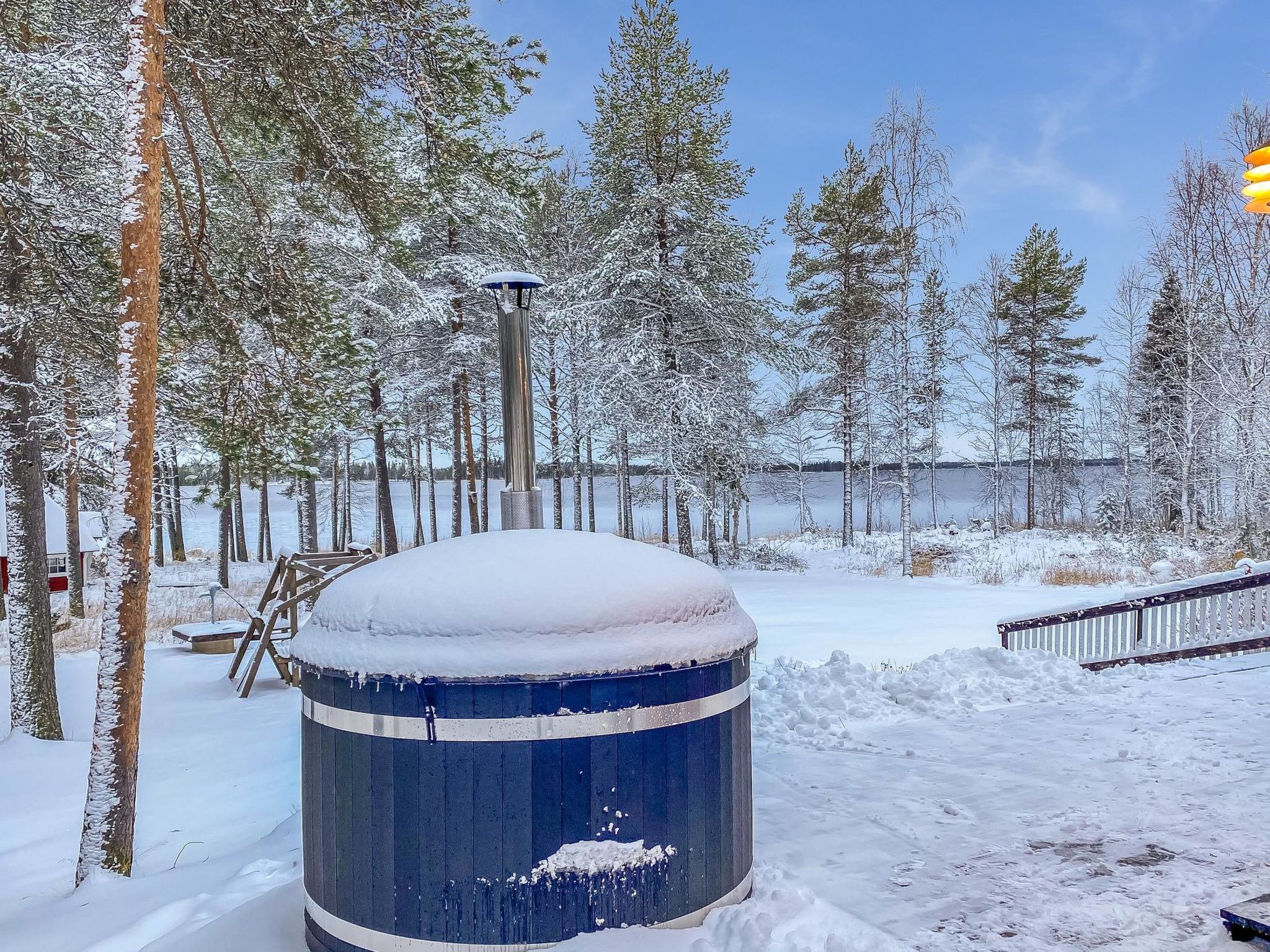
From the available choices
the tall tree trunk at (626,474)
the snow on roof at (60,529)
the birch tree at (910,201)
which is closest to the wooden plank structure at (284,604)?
the snow on roof at (60,529)

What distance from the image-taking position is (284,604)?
7.59m

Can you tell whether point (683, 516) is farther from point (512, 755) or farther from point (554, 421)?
point (512, 755)

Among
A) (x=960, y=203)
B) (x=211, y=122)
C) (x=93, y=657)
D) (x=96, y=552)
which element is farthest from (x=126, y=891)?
(x=96, y=552)

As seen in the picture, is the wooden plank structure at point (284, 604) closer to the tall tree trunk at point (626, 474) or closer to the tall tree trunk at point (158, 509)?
the tall tree trunk at point (158, 509)

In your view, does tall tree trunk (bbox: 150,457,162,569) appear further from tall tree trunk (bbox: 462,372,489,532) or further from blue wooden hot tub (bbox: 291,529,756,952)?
blue wooden hot tub (bbox: 291,529,756,952)

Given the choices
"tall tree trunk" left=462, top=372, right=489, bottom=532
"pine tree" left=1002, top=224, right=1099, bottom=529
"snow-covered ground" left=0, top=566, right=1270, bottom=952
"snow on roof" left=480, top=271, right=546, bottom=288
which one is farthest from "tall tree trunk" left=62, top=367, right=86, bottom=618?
"pine tree" left=1002, top=224, right=1099, bottom=529

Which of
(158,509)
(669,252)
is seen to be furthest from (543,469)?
(669,252)

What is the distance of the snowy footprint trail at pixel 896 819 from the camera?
262 centimetres

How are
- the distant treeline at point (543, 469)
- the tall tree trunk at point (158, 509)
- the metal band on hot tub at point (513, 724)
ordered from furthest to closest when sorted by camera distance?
the distant treeline at point (543, 469) < the tall tree trunk at point (158, 509) < the metal band on hot tub at point (513, 724)

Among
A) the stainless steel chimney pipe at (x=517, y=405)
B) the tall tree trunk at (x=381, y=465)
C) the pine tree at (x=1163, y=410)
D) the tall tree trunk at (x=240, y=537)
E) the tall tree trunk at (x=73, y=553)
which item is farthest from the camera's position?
the tall tree trunk at (x=240, y=537)

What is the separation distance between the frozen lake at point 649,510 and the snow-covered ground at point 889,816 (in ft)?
75.0

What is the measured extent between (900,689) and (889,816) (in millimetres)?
2517

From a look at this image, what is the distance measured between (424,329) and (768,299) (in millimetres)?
7699

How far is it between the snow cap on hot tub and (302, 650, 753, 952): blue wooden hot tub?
7 cm
